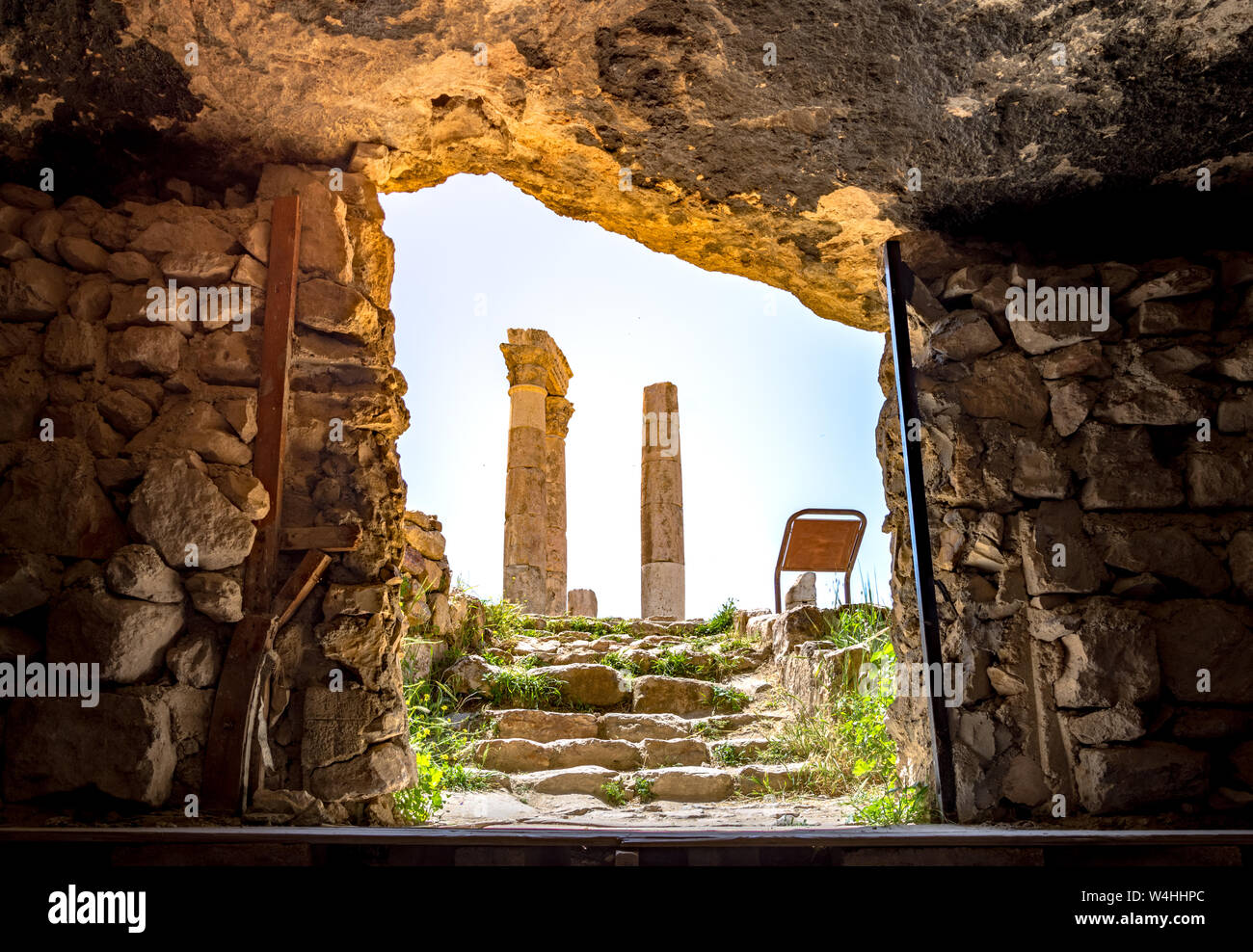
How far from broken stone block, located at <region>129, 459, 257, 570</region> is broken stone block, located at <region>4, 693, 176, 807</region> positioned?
480mm

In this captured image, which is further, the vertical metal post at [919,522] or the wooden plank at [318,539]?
the vertical metal post at [919,522]

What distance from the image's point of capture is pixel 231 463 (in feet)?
9.68

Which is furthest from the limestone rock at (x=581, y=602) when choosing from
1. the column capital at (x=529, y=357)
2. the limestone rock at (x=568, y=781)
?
the limestone rock at (x=568, y=781)

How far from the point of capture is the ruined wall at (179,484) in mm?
2592

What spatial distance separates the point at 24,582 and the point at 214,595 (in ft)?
1.71

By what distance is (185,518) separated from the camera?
277 cm

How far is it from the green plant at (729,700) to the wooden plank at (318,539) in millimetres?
3650

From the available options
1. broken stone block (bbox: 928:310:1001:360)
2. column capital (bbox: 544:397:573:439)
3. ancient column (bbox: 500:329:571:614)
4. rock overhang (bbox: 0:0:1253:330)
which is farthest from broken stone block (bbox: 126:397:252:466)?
column capital (bbox: 544:397:573:439)

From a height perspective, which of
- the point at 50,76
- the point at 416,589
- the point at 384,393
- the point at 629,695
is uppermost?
the point at 50,76

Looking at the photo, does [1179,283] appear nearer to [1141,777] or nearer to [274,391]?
[1141,777]

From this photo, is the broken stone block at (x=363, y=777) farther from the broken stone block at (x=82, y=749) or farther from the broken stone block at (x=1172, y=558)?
the broken stone block at (x=1172, y=558)
